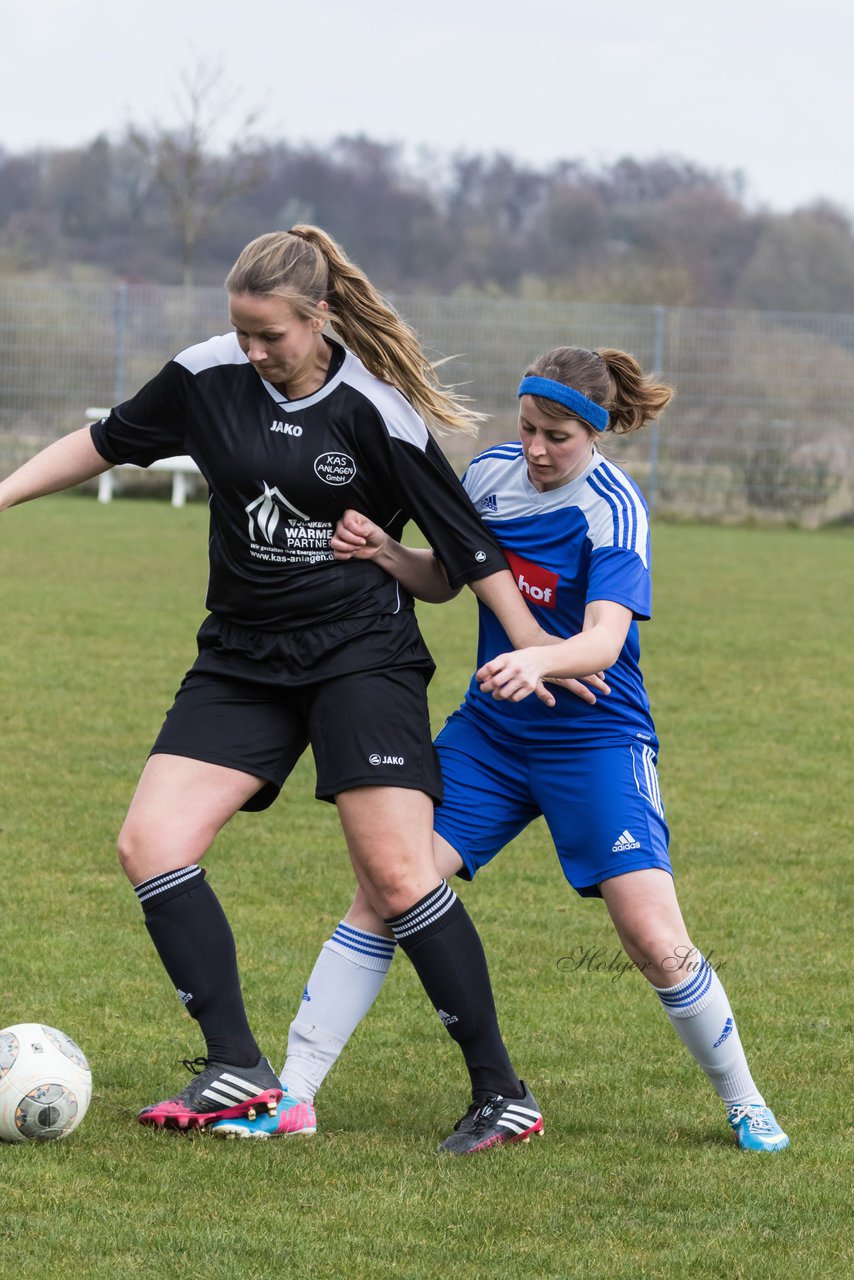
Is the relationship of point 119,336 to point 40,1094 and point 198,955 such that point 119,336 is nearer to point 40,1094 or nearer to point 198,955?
point 198,955

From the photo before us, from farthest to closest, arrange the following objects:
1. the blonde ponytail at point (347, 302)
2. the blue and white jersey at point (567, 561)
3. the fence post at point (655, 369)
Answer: the fence post at point (655, 369)
the blue and white jersey at point (567, 561)
the blonde ponytail at point (347, 302)

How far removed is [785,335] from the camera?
23.0 m

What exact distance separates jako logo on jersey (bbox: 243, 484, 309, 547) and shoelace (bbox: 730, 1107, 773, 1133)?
1628 millimetres

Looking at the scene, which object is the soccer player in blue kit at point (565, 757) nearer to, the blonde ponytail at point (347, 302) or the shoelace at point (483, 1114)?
the shoelace at point (483, 1114)

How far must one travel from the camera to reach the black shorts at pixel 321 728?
385 cm

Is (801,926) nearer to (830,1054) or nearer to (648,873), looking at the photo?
(830,1054)

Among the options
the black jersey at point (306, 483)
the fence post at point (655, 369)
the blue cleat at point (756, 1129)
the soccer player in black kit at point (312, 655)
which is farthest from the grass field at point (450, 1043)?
the fence post at point (655, 369)

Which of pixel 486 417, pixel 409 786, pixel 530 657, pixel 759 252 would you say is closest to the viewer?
pixel 530 657

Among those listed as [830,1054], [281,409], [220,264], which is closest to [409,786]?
[281,409]

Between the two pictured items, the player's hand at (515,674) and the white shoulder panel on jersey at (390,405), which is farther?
the white shoulder panel on jersey at (390,405)

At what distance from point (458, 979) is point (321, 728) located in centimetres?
63

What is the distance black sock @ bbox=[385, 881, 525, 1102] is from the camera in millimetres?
3900

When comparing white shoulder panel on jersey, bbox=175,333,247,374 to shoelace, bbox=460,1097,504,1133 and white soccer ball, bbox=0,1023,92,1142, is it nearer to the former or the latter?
white soccer ball, bbox=0,1023,92,1142

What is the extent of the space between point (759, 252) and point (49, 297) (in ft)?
178
